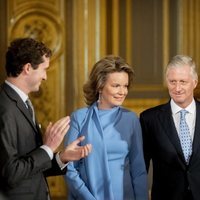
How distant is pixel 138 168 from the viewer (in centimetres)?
258

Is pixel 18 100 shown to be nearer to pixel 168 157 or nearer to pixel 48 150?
pixel 48 150

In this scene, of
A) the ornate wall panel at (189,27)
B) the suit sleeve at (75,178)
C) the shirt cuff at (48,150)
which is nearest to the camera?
the shirt cuff at (48,150)

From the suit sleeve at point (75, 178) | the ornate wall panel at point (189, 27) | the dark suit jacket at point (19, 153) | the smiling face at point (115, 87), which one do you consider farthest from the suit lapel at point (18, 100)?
the ornate wall panel at point (189, 27)

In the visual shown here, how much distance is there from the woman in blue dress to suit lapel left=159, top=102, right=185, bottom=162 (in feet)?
0.41

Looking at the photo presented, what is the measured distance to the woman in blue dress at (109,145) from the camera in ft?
8.32

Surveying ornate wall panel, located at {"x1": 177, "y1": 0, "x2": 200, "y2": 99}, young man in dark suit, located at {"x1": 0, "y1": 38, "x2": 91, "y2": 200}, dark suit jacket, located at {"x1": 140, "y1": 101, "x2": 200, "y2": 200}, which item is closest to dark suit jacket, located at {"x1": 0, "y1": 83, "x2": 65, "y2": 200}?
young man in dark suit, located at {"x1": 0, "y1": 38, "x2": 91, "y2": 200}

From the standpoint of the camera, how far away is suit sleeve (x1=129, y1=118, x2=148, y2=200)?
8.43 ft

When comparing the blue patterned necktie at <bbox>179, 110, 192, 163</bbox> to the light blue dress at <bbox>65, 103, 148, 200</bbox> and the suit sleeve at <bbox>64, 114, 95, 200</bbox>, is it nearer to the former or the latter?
the light blue dress at <bbox>65, 103, 148, 200</bbox>

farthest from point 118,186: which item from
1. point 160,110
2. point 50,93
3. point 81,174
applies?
point 50,93

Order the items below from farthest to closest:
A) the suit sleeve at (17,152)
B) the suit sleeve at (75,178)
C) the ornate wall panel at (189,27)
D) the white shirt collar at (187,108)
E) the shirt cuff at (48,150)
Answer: the ornate wall panel at (189,27) < the white shirt collar at (187,108) < the suit sleeve at (75,178) < the shirt cuff at (48,150) < the suit sleeve at (17,152)

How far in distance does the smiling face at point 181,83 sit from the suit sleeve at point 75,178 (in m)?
0.48

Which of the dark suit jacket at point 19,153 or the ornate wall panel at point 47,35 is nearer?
the dark suit jacket at point 19,153

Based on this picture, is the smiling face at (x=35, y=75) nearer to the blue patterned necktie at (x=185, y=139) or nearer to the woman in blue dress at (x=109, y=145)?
the woman in blue dress at (x=109, y=145)

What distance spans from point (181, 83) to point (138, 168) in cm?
44
